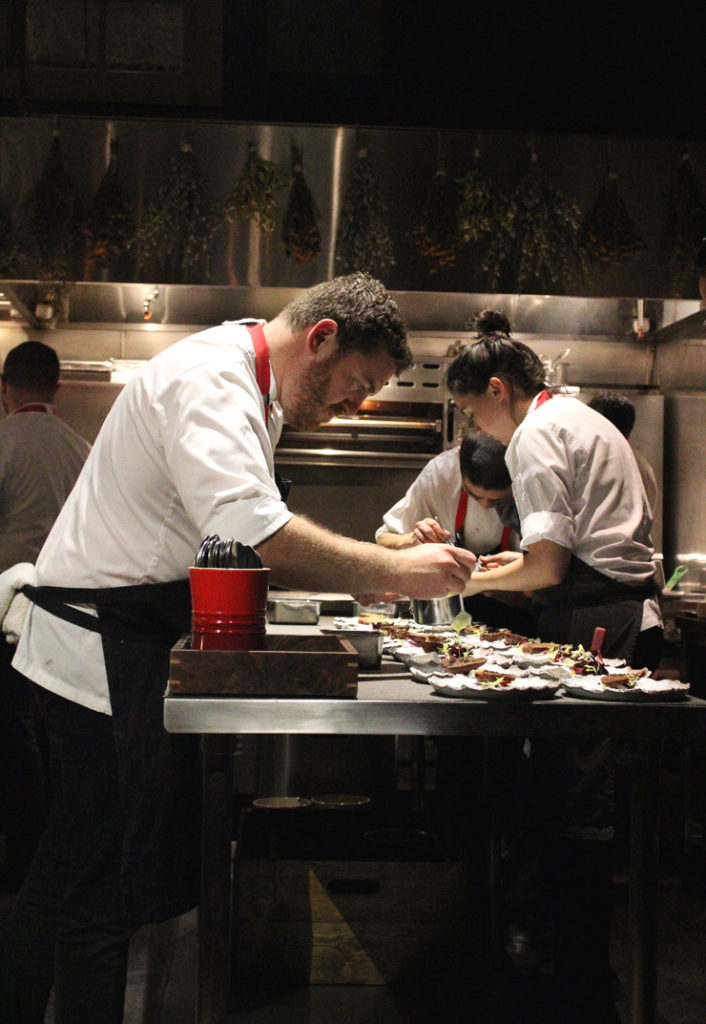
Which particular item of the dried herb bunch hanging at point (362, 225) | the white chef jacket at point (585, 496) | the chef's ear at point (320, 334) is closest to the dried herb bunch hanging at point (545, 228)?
the dried herb bunch hanging at point (362, 225)

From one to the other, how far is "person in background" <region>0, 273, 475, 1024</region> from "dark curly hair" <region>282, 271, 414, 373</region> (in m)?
0.11

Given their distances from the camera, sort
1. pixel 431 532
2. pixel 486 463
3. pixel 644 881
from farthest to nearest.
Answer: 1. pixel 486 463
2. pixel 431 532
3. pixel 644 881

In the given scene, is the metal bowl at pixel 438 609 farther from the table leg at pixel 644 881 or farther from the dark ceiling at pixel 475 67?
the dark ceiling at pixel 475 67

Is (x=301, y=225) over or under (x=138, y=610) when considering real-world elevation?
over

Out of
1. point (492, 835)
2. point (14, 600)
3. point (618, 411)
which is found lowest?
point (492, 835)

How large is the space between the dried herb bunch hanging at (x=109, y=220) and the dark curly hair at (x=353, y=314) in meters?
2.88

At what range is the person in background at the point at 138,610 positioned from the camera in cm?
167

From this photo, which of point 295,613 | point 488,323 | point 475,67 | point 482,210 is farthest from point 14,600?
point 475,67

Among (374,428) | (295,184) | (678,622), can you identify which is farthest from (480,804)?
(295,184)

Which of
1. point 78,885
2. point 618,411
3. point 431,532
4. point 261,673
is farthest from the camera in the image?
point 618,411

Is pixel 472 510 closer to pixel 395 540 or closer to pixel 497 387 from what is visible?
pixel 395 540

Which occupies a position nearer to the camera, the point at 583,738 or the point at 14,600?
the point at 14,600

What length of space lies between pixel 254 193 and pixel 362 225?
0.51 metres

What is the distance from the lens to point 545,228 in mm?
4754
